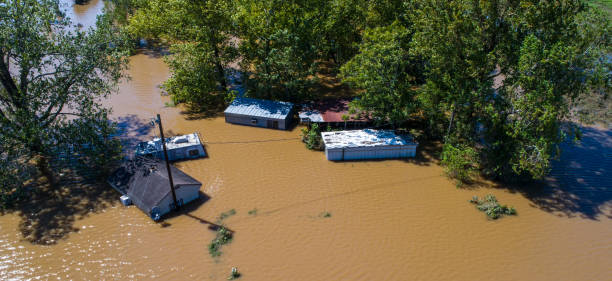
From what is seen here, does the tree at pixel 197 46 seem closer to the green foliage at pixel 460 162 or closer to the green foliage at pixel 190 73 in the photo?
the green foliage at pixel 190 73

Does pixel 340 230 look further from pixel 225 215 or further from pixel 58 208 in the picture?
pixel 58 208

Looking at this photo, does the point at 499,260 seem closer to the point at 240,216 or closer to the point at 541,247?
the point at 541,247

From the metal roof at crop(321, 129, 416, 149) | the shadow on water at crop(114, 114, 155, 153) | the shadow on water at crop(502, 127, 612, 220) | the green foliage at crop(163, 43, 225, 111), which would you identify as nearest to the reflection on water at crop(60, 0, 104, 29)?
the green foliage at crop(163, 43, 225, 111)

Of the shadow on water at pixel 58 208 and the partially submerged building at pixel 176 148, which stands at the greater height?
the partially submerged building at pixel 176 148

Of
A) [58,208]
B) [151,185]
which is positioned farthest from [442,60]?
[58,208]

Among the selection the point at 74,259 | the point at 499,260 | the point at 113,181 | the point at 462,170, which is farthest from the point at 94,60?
the point at 499,260

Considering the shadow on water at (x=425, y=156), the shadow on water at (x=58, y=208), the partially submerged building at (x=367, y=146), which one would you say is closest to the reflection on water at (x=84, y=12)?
the shadow on water at (x=58, y=208)
